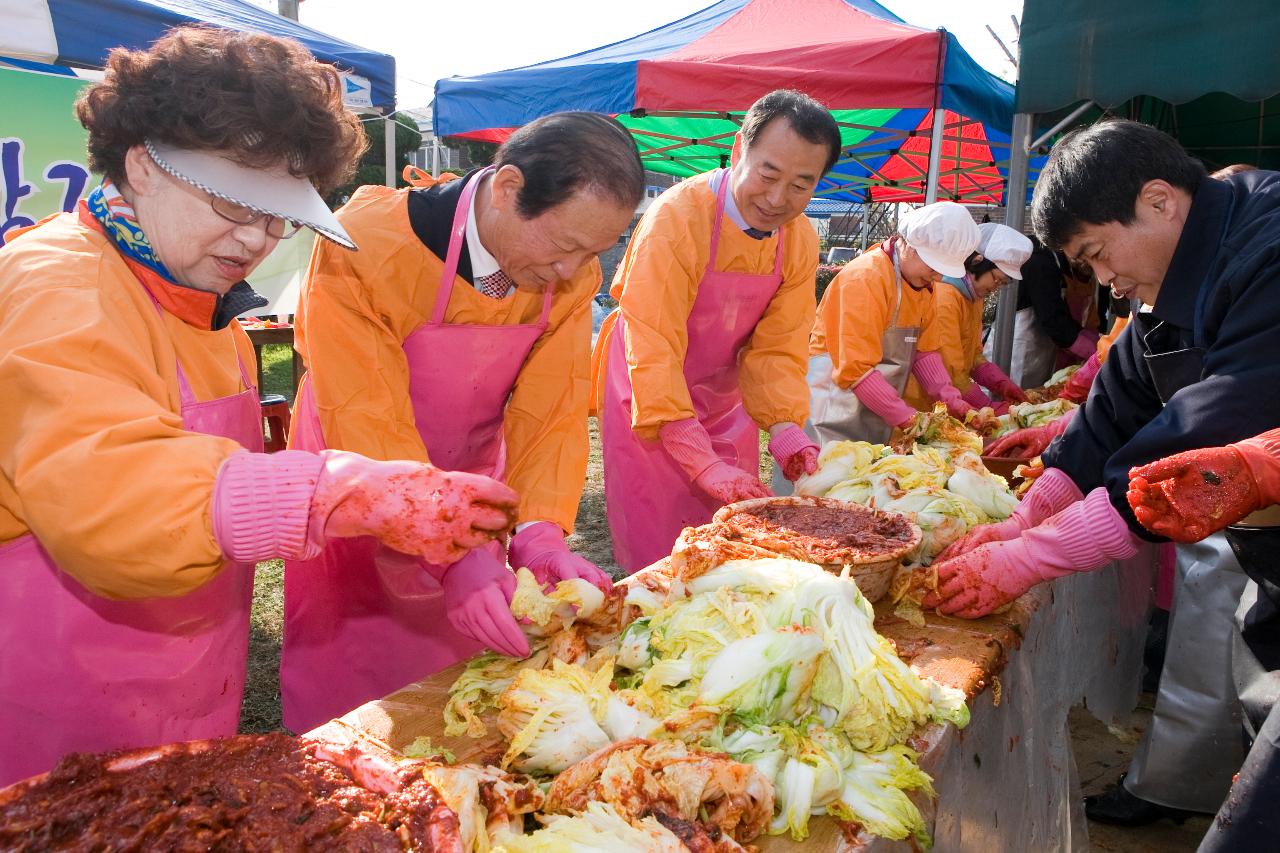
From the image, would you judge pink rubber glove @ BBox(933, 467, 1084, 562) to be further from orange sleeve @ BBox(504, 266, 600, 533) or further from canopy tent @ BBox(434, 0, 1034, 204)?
canopy tent @ BBox(434, 0, 1034, 204)

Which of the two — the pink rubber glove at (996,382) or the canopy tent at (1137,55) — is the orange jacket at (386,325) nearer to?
the pink rubber glove at (996,382)

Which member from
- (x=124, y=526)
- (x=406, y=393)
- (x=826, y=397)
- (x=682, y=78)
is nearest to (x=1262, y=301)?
(x=406, y=393)

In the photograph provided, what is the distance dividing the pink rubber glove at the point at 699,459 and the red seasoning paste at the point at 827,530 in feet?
1.38

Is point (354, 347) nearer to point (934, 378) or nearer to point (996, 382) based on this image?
point (934, 378)

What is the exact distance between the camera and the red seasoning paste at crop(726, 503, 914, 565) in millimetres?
2553

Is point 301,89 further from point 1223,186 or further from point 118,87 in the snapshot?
point 1223,186

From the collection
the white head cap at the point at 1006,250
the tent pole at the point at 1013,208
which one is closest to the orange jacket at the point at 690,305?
the white head cap at the point at 1006,250

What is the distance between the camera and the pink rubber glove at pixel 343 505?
1.46 meters

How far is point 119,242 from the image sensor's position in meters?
1.79

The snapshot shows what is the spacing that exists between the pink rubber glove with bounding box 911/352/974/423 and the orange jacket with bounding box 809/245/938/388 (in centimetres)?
33

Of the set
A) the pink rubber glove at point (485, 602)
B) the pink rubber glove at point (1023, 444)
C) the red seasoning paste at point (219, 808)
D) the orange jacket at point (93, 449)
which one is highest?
the orange jacket at point (93, 449)

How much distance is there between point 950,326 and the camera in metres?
6.10

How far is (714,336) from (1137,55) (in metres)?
4.05

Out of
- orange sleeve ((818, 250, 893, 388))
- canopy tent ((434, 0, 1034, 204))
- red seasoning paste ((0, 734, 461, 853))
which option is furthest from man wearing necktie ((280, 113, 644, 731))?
canopy tent ((434, 0, 1034, 204))
